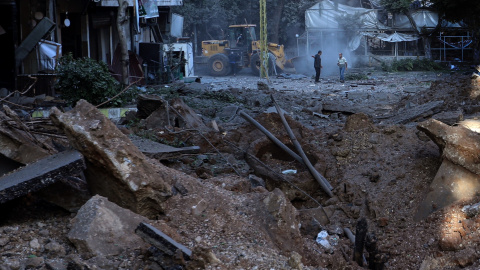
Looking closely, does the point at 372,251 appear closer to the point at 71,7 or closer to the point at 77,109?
the point at 77,109

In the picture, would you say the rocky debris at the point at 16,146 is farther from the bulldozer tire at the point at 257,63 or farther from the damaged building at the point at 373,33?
the damaged building at the point at 373,33

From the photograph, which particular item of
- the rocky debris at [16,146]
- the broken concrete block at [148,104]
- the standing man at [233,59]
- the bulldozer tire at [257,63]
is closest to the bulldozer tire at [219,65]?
the standing man at [233,59]

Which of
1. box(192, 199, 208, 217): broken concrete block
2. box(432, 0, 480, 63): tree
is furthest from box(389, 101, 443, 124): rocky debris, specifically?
box(432, 0, 480, 63): tree

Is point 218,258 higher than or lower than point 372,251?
higher

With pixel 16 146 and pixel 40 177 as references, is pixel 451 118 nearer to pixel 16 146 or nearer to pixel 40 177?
pixel 16 146

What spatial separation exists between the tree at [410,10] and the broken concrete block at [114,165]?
30675 millimetres

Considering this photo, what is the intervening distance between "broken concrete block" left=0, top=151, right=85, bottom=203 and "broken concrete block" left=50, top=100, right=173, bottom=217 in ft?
0.54

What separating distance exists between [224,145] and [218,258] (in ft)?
16.6

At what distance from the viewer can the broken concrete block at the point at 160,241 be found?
388cm

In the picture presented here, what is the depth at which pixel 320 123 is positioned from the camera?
12094 millimetres

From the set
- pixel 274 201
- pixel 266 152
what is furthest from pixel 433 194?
pixel 266 152

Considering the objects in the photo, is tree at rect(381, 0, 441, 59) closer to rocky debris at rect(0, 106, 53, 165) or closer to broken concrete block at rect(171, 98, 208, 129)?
broken concrete block at rect(171, 98, 208, 129)

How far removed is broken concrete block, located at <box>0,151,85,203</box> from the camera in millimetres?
4605

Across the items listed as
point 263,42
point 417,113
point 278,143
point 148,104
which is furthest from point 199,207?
point 263,42
